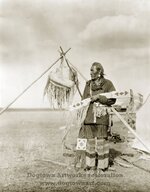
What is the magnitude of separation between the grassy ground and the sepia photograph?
0.04 ft

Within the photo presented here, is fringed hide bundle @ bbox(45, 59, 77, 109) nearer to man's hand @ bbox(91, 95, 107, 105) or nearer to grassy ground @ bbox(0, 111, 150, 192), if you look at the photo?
man's hand @ bbox(91, 95, 107, 105)

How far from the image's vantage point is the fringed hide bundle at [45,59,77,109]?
3887mm

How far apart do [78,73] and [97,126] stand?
0.64 metres

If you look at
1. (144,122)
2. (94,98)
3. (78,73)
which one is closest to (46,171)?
(94,98)

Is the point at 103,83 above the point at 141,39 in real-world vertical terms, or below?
below

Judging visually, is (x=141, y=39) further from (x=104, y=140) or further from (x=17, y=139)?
(x=17, y=139)

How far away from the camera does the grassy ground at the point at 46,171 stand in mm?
3482

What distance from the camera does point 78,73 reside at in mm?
3906

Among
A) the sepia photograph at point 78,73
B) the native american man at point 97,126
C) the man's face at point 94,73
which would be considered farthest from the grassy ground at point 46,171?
the man's face at point 94,73

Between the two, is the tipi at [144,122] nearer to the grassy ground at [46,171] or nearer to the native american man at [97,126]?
the grassy ground at [46,171]

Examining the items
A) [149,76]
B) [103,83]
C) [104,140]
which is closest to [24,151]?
[104,140]

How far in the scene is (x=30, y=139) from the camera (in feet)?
13.3

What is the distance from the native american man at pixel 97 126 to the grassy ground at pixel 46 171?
144 millimetres

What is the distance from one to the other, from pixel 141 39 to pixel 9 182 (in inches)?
83.4
